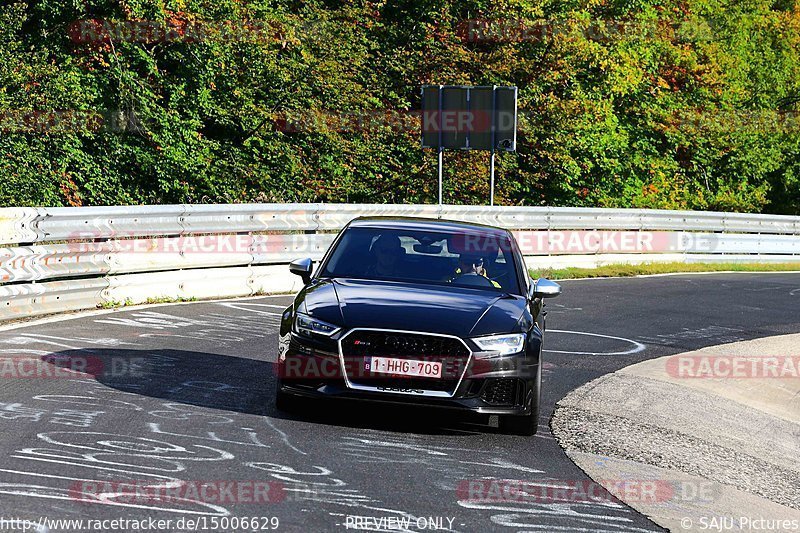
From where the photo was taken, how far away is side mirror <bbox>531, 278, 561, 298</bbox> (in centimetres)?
928

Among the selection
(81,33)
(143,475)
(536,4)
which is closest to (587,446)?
(143,475)

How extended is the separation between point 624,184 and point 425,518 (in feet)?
119

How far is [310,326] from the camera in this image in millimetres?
8359

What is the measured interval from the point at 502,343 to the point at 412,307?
0.64m

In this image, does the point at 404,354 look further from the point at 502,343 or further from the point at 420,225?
the point at 420,225

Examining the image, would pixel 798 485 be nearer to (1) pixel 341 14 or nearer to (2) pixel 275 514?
(2) pixel 275 514

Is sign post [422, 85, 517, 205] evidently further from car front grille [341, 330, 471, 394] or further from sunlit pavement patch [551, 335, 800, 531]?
car front grille [341, 330, 471, 394]

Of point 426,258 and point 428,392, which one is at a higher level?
point 426,258

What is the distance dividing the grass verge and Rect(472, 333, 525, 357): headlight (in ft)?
48.4

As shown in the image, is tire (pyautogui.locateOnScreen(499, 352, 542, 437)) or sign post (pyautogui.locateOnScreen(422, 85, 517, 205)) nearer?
tire (pyautogui.locateOnScreen(499, 352, 542, 437))
